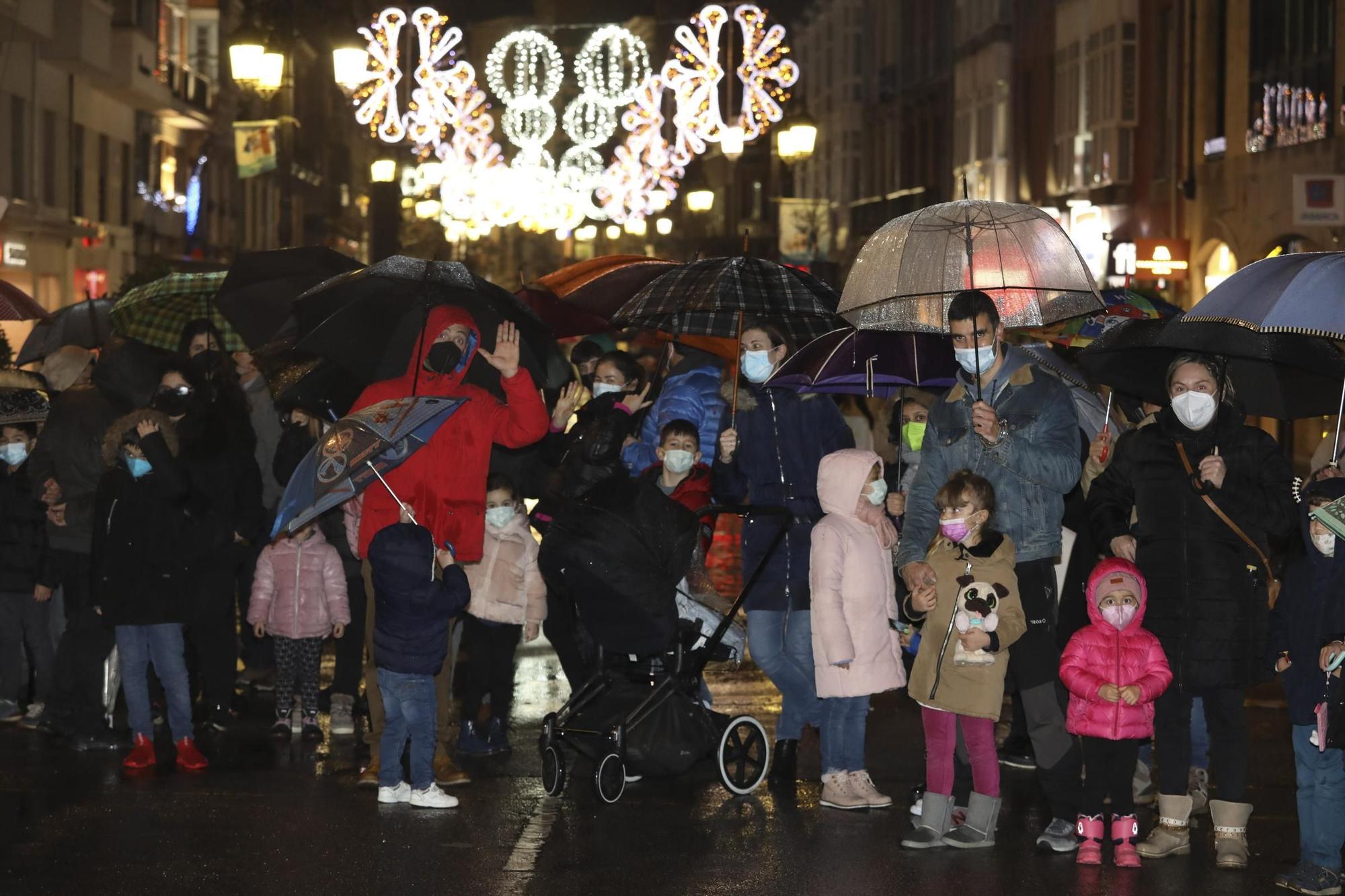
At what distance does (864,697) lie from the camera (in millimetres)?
8984

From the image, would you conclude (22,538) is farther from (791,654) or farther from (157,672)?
(791,654)

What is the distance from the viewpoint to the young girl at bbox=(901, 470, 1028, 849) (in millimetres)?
8102

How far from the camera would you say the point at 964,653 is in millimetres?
8141

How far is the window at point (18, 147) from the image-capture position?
33031 mm

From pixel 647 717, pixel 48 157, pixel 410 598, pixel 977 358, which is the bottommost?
pixel 647 717

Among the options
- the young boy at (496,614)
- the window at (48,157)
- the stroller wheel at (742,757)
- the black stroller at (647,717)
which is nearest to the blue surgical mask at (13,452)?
the young boy at (496,614)

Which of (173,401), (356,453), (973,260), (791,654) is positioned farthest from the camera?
(173,401)

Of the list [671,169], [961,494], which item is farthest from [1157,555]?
[671,169]

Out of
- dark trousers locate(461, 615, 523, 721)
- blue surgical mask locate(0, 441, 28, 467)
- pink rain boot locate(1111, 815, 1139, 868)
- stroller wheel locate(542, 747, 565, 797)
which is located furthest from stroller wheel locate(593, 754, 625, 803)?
blue surgical mask locate(0, 441, 28, 467)

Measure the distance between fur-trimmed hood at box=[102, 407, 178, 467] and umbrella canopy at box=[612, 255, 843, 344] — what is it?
7.54 feet

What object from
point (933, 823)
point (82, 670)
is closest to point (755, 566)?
point (933, 823)

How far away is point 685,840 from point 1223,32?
1026 inches

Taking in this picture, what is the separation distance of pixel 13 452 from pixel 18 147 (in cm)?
2405

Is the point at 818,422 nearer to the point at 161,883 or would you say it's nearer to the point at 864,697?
the point at 864,697
